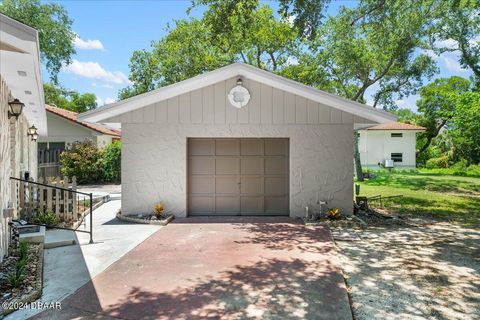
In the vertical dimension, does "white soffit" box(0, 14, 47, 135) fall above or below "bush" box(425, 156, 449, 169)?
above

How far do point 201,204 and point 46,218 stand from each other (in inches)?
167

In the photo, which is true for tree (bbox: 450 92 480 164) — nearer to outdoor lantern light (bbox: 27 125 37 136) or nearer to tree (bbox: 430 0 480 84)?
tree (bbox: 430 0 480 84)

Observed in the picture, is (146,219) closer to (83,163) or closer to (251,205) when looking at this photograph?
(251,205)

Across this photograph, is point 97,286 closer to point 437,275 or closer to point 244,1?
point 437,275

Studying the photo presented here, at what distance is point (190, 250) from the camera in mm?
7195

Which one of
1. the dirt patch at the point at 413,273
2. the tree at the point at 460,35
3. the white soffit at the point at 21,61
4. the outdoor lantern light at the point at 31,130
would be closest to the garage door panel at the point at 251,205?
the dirt patch at the point at 413,273

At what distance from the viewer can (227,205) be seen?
11102mm

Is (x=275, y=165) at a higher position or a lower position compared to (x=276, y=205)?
higher

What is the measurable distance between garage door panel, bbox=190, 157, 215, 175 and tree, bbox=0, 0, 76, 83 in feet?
83.8

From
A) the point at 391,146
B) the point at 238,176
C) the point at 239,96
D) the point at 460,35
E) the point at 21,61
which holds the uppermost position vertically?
the point at 460,35

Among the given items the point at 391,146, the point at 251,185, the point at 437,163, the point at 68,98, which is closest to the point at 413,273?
the point at 251,185

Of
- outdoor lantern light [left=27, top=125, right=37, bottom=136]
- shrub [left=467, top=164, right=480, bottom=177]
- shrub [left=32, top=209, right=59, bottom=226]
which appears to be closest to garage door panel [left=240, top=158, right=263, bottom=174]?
shrub [left=32, top=209, right=59, bottom=226]

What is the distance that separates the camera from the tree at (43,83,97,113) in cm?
4516

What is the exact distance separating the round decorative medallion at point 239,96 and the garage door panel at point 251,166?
1.74 meters
